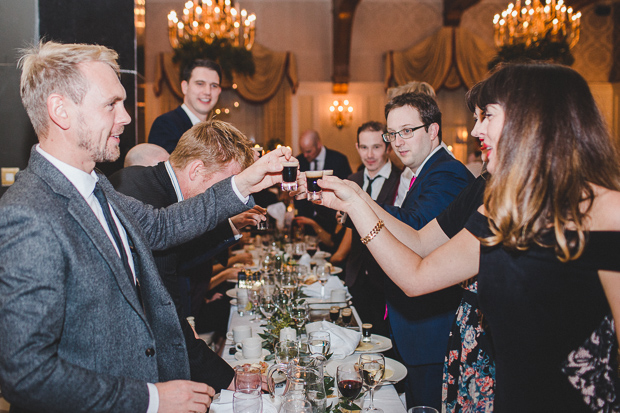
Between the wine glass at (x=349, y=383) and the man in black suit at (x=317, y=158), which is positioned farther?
the man in black suit at (x=317, y=158)

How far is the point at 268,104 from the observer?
9.73 meters

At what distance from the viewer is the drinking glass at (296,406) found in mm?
1370

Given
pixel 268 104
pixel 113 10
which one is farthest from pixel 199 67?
pixel 268 104

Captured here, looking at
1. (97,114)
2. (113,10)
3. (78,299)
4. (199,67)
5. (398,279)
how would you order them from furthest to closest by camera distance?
(199,67), (113,10), (398,279), (97,114), (78,299)

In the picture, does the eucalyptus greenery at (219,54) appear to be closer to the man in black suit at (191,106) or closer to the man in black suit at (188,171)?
the man in black suit at (191,106)

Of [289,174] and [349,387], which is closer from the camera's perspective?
[349,387]

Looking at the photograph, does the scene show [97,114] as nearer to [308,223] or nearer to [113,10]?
[113,10]

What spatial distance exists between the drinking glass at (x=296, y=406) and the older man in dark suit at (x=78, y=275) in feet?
0.78

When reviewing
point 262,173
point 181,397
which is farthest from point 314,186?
point 181,397

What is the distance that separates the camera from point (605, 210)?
4.00 feet

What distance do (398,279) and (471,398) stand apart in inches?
18.7

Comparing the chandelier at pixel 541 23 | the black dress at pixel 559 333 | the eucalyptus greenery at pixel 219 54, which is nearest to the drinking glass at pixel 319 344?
the black dress at pixel 559 333

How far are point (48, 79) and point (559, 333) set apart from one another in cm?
157

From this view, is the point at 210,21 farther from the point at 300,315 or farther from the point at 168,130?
the point at 300,315
